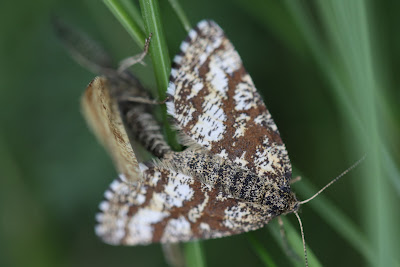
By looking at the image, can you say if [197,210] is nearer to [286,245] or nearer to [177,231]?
[177,231]

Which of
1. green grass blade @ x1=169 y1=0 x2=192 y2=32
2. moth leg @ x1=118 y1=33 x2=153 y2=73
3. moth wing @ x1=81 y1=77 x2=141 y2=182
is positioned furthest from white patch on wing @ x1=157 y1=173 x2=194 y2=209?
green grass blade @ x1=169 y1=0 x2=192 y2=32

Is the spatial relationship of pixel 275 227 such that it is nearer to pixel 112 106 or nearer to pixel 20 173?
pixel 112 106

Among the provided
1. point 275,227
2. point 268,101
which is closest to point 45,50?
point 268,101

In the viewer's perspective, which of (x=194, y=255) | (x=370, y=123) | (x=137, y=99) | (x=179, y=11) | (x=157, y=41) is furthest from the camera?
(x=137, y=99)

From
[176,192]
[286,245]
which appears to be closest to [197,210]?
[176,192]

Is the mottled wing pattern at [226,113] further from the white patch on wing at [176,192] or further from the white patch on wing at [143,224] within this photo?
the white patch on wing at [143,224]

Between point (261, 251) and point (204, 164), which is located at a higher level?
point (204, 164)

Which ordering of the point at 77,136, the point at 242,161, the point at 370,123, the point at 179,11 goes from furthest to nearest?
the point at 77,136 < the point at 242,161 < the point at 179,11 < the point at 370,123
